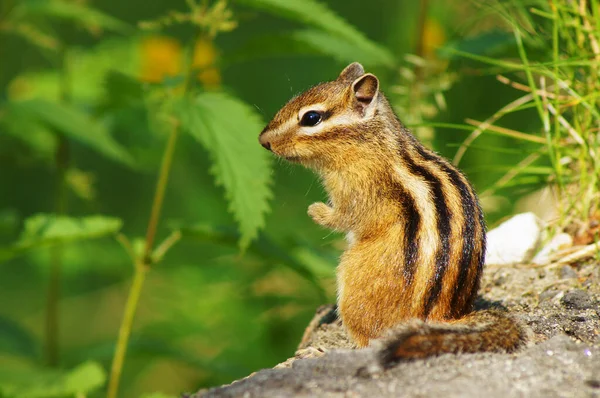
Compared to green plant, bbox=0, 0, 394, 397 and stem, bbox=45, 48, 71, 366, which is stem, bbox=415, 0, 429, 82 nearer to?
green plant, bbox=0, 0, 394, 397

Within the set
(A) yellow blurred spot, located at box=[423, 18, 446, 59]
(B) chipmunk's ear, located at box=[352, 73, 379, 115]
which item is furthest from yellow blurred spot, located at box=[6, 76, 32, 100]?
(B) chipmunk's ear, located at box=[352, 73, 379, 115]

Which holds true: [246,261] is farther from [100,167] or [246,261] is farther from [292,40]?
[100,167]

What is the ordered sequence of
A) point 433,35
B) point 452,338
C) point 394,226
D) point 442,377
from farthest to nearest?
point 433,35, point 394,226, point 452,338, point 442,377

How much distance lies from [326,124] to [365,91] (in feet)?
0.62

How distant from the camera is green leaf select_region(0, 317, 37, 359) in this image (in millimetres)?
4225

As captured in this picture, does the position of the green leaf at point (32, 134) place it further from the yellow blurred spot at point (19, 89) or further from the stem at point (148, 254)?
the stem at point (148, 254)

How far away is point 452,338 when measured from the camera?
230cm

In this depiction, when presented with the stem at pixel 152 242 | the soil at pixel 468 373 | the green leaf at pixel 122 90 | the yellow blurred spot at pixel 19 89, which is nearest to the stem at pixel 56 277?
the green leaf at pixel 122 90

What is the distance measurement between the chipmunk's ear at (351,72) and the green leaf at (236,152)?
0.38 meters

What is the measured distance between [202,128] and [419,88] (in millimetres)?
1484

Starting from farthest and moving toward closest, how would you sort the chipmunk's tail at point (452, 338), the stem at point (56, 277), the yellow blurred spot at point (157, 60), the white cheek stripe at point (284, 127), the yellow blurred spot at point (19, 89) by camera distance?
the yellow blurred spot at point (157, 60)
the yellow blurred spot at point (19, 89)
the stem at point (56, 277)
the white cheek stripe at point (284, 127)
the chipmunk's tail at point (452, 338)

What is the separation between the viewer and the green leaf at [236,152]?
3.09 meters

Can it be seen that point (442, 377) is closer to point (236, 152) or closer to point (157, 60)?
point (236, 152)

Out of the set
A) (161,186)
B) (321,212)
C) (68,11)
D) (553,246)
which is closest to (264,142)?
(321,212)
